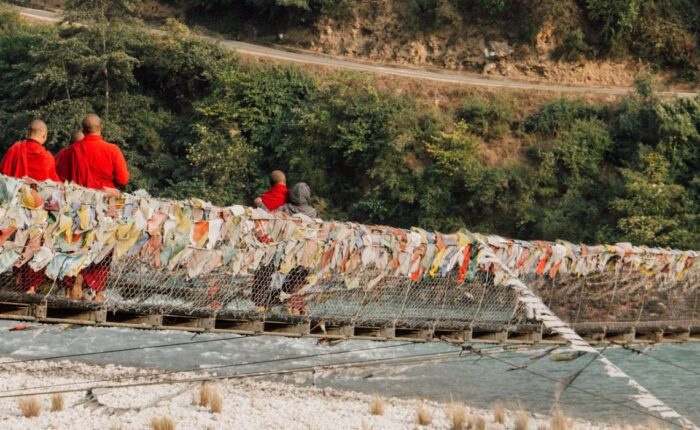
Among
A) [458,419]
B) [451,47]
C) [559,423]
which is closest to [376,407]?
[458,419]

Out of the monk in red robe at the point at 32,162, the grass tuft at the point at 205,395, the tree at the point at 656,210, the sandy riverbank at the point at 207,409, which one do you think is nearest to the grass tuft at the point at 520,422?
the sandy riverbank at the point at 207,409

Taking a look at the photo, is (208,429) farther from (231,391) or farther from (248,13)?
(248,13)

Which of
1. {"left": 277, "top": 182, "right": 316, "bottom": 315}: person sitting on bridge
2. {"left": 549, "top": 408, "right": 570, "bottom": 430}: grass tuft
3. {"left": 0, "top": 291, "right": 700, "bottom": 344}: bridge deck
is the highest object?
{"left": 277, "top": 182, "right": 316, "bottom": 315}: person sitting on bridge

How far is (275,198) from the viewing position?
1289 centimetres

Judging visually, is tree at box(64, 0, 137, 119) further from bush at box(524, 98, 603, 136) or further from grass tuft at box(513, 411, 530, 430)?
grass tuft at box(513, 411, 530, 430)

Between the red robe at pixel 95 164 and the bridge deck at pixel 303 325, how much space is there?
4.75 feet

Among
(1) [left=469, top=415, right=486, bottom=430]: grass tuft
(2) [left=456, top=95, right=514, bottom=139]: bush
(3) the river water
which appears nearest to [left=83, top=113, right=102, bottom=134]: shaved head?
(3) the river water

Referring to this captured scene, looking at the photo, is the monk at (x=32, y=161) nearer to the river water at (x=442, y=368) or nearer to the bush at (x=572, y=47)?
the river water at (x=442, y=368)

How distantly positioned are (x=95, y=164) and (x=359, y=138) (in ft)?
70.2

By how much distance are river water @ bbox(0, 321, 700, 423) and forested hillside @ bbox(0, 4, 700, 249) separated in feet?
31.0

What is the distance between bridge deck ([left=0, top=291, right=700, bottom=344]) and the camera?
10.7 m

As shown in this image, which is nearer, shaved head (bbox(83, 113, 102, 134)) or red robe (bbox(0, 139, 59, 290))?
red robe (bbox(0, 139, 59, 290))

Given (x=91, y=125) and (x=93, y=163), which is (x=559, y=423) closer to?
(x=93, y=163)

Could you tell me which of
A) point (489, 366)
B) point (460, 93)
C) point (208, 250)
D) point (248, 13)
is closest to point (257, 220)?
point (208, 250)
